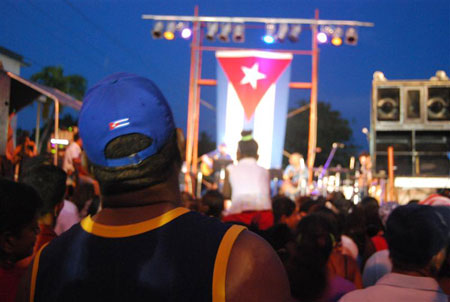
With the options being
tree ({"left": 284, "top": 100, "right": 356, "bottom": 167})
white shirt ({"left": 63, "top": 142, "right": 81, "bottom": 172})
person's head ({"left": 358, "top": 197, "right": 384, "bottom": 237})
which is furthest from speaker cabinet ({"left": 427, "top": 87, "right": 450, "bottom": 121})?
tree ({"left": 284, "top": 100, "right": 356, "bottom": 167})

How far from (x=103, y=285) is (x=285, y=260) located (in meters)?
1.64

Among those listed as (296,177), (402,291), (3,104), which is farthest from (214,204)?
(296,177)

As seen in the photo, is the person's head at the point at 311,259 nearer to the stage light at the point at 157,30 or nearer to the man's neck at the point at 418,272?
the man's neck at the point at 418,272

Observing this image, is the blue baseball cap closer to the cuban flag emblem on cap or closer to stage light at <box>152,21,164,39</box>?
the cuban flag emblem on cap

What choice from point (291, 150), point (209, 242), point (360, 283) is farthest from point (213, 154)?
point (291, 150)

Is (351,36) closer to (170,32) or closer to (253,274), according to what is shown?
(170,32)

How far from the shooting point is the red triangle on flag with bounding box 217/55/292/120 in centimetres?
1562

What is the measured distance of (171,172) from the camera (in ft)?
4.97

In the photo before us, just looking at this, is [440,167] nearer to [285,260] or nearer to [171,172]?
[285,260]

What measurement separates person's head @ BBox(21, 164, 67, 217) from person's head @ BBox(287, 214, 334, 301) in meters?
1.49

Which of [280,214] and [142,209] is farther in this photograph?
[280,214]

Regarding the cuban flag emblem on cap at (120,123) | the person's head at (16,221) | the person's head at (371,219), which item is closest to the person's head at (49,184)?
the person's head at (16,221)

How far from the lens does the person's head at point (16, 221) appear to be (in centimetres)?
233

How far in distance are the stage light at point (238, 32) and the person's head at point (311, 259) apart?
15832 millimetres
